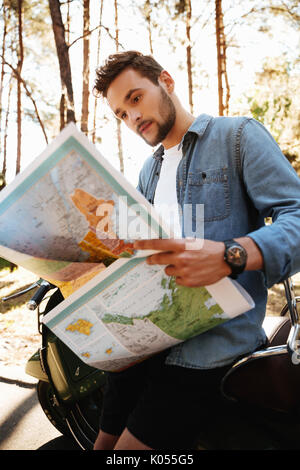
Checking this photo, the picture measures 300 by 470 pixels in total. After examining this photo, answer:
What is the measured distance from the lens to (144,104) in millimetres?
1349

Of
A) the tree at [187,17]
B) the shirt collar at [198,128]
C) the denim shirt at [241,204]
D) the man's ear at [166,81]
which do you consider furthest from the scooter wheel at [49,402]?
the tree at [187,17]

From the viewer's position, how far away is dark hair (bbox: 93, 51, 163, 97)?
1.39m

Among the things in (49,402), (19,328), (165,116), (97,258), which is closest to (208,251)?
(97,258)

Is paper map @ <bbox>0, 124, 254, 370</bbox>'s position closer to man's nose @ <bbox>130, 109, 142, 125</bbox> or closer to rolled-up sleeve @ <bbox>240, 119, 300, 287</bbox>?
rolled-up sleeve @ <bbox>240, 119, 300, 287</bbox>

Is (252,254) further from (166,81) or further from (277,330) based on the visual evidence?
(166,81)

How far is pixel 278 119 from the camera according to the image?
1060 centimetres

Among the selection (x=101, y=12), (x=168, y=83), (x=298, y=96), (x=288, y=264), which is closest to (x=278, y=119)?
(x=298, y=96)

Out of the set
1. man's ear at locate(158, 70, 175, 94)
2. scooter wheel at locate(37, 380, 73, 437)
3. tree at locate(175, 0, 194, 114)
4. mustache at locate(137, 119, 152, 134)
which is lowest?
scooter wheel at locate(37, 380, 73, 437)

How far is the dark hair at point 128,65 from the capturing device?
1.39m

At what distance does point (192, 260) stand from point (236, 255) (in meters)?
0.11

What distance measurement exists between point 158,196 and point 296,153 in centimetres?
951

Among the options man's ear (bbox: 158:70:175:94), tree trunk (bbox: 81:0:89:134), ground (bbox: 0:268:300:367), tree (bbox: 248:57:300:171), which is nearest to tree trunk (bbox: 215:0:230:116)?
tree (bbox: 248:57:300:171)

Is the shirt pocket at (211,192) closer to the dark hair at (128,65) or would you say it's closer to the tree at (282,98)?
the dark hair at (128,65)

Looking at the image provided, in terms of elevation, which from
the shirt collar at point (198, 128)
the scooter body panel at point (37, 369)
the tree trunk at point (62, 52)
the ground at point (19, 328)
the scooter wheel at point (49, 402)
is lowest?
the ground at point (19, 328)
